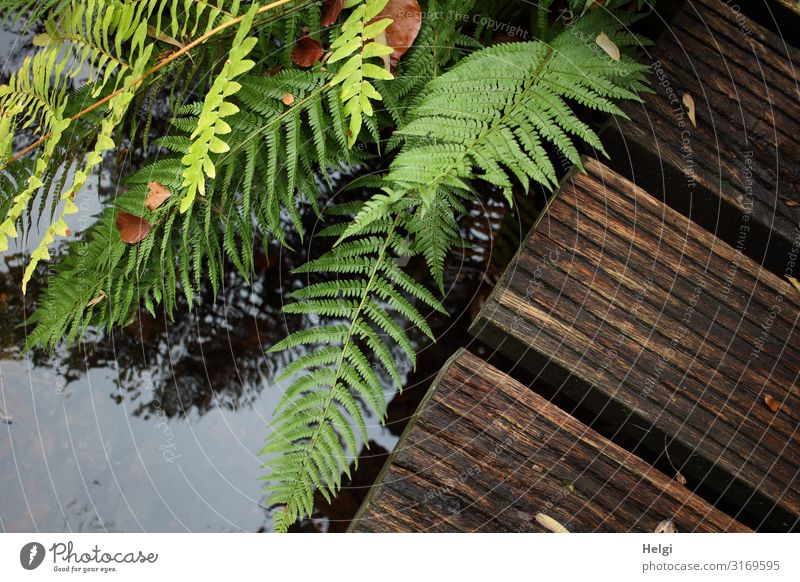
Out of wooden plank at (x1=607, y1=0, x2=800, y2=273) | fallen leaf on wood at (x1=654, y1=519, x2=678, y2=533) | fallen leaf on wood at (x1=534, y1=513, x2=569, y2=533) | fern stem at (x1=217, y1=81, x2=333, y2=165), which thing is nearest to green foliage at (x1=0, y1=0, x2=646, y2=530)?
fern stem at (x1=217, y1=81, x2=333, y2=165)

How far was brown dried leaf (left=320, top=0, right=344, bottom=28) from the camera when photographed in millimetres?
1822

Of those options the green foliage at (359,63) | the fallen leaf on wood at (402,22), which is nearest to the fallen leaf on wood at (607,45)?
the fallen leaf on wood at (402,22)

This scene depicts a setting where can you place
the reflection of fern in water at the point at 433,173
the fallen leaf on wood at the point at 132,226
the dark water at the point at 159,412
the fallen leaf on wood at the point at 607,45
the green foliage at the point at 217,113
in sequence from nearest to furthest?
the green foliage at the point at 217,113, the reflection of fern in water at the point at 433,173, the fallen leaf on wood at the point at 607,45, the fallen leaf on wood at the point at 132,226, the dark water at the point at 159,412

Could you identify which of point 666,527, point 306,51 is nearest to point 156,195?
point 306,51

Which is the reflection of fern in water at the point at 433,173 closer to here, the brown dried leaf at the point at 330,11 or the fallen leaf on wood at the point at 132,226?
the brown dried leaf at the point at 330,11

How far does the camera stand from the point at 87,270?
197 cm

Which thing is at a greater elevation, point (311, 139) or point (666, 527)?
point (311, 139)

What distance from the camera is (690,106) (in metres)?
1.92

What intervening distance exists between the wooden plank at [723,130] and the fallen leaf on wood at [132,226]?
1391 millimetres

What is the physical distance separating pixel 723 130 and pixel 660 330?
24.7 inches

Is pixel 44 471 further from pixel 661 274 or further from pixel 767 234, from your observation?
pixel 767 234

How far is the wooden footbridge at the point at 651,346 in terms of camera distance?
74.3 inches

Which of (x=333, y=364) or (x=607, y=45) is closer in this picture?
(x=607, y=45)

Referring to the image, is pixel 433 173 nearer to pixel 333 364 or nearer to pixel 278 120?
pixel 278 120
